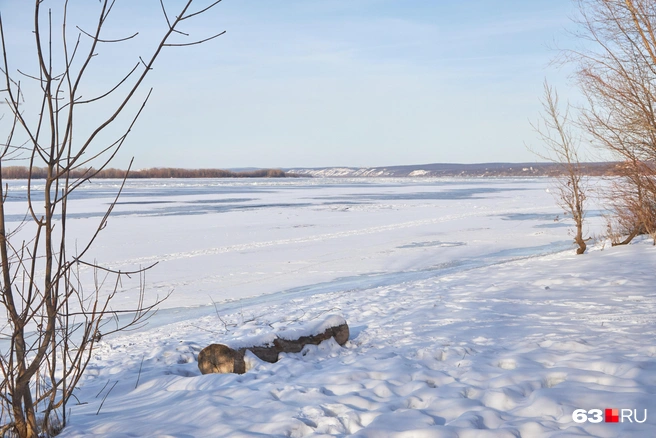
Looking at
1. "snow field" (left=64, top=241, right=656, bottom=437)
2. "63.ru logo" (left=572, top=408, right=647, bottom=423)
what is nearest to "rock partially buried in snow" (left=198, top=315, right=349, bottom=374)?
"snow field" (left=64, top=241, right=656, bottom=437)

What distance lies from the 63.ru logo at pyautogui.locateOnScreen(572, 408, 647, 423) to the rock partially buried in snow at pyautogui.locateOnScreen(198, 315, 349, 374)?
3.02 metres

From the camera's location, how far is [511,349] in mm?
5152

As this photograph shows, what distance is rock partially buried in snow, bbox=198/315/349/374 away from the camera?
5195mm

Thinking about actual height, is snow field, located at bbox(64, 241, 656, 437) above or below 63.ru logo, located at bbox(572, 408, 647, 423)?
below

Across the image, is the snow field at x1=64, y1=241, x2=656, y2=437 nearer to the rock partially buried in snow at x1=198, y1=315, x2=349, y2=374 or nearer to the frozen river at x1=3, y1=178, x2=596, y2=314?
the rock partially buried in snow at x1=198, y1=315, x2=349, y2=374

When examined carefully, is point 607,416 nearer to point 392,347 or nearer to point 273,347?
point 392,347

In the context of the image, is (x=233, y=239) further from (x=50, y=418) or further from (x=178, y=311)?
(x=50, y=418)

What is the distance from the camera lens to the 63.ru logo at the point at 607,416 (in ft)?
10.7

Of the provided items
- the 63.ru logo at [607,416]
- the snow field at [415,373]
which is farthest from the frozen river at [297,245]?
the 63.ru logo at [607,416]

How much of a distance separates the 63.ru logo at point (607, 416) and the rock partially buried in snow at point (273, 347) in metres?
3.02

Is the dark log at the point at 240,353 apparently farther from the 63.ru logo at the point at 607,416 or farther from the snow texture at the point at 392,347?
the 63.ru logo at the point at 607,416

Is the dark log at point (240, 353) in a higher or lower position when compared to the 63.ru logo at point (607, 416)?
lower

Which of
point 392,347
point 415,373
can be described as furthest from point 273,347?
point 415,373

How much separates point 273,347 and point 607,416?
10.6 ft
